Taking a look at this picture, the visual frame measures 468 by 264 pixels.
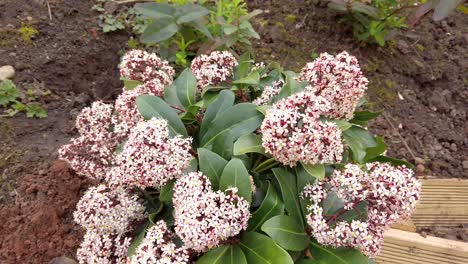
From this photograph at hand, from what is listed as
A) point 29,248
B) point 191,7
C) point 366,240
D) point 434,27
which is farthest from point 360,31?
point 29,248

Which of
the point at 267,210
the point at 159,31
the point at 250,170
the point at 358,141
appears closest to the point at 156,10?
the point at 159,31

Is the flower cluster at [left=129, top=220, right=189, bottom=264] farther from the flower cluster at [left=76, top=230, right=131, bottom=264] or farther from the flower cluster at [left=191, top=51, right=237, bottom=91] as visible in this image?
the flower cluster at [left=191, top=51, right=237, bottom=91]

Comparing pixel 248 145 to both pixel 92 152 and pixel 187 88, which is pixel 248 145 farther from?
pixel 92 152

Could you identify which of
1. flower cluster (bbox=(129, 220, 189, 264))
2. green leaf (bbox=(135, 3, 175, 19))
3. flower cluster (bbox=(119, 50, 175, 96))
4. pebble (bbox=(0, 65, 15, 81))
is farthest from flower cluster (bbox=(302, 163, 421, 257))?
pebble (bbox=(0, 65, 15, 81))

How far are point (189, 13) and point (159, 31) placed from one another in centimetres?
23

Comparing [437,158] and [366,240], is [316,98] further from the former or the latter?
[437,158]

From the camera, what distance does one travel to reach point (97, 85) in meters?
3.25

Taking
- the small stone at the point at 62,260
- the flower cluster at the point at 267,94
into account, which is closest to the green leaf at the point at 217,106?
the flower cluster at the point at 267,94

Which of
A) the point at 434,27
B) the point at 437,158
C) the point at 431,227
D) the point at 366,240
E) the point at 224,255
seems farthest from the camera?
the point at 434,27

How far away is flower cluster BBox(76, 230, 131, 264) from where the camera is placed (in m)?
1.76

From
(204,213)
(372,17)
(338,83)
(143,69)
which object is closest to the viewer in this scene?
(204,213)

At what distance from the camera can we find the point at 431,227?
2.73 meters

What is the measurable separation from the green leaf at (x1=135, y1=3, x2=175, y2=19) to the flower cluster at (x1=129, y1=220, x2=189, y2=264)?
66.1 inches

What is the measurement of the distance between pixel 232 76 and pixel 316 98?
658 mm
